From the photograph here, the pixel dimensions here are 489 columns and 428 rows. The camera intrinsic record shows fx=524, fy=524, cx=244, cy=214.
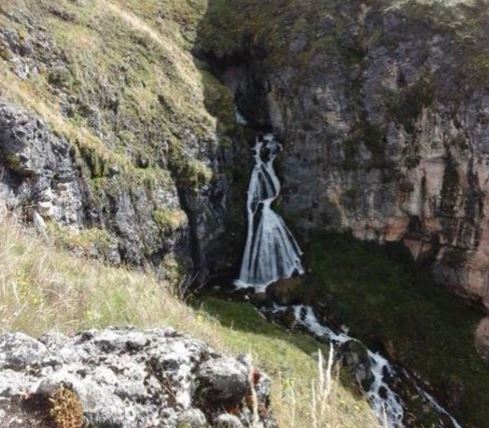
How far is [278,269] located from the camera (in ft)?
77.2

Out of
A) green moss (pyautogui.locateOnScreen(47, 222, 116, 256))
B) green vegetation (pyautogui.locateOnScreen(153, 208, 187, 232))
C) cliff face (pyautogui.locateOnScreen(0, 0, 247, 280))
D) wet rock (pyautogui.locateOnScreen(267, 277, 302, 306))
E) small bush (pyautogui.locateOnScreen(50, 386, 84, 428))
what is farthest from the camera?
wet rock (pyautogui.locateOnScreen(267, 277, 302, 306))

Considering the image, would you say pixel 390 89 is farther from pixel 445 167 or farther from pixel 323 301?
A: pixel 323 301

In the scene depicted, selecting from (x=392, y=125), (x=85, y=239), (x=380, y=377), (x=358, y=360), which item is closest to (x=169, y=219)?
(x=85, y=239)

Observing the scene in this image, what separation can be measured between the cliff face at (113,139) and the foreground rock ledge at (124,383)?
1139 centimetres

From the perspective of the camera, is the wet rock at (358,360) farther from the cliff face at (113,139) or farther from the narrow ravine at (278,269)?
the cliff face at (113,139)

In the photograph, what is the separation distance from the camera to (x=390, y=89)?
80.7 feet

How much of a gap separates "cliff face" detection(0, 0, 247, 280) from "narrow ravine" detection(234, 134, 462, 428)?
43.3 inches

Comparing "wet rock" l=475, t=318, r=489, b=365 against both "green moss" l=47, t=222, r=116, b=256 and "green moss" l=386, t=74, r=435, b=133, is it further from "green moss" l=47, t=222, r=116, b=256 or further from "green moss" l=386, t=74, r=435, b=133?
"green moss" l=47, t=222, r=116, b=256

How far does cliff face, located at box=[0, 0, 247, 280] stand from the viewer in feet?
52.1

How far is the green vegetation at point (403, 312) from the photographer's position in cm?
1969

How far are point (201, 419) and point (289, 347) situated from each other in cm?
1512

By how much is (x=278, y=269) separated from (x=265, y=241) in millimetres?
1447

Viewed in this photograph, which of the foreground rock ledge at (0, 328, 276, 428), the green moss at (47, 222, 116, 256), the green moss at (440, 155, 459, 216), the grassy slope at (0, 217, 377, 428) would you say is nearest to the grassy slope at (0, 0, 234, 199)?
the green moss at (47, 222, 116, 256)

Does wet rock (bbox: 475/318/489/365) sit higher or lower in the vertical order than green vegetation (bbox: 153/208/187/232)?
lower
